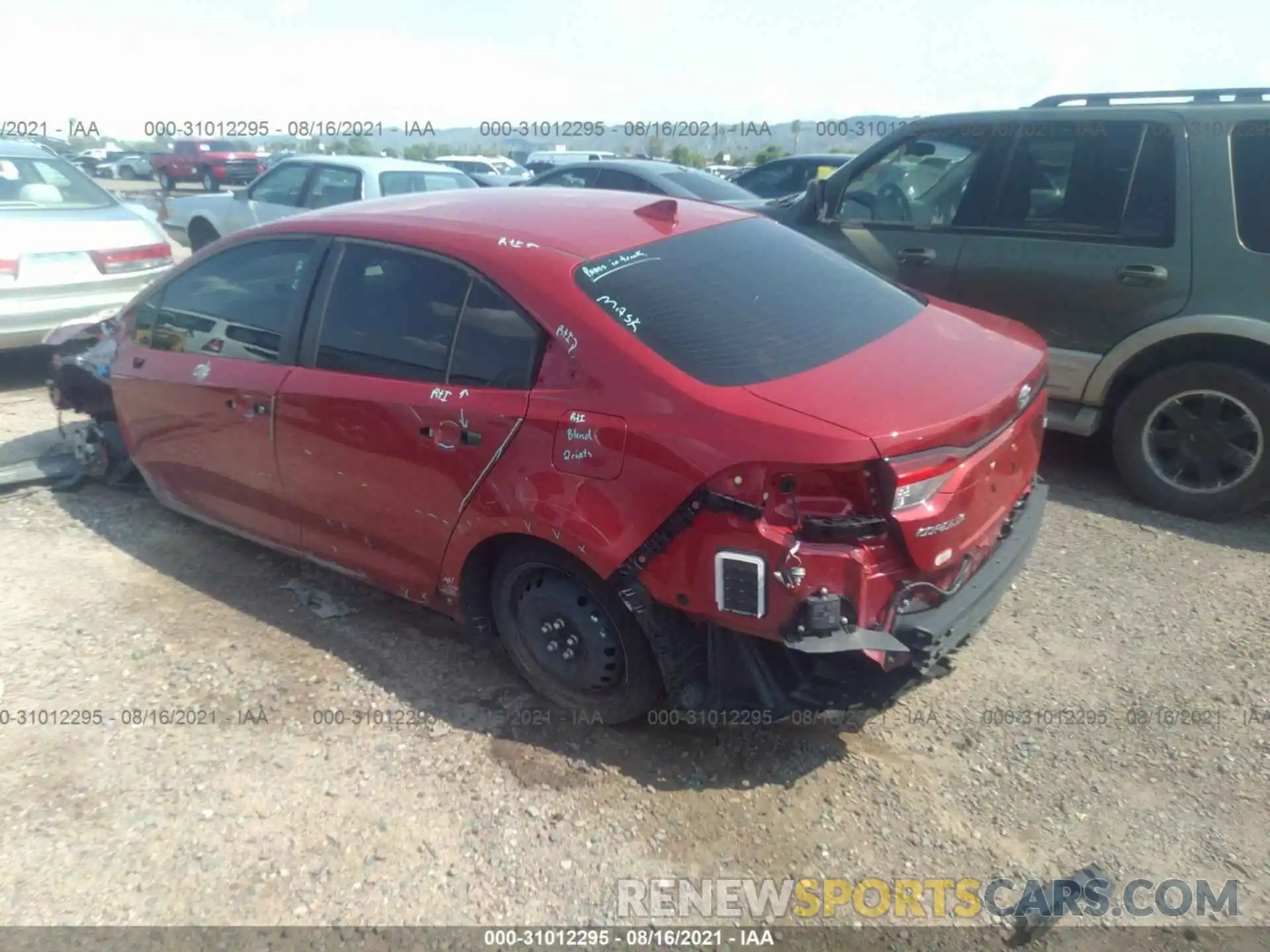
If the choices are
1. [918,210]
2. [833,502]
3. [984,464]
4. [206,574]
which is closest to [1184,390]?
[918,210]

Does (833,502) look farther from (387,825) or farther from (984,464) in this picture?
(387,825)

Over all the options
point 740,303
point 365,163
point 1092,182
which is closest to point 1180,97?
point 1092,182

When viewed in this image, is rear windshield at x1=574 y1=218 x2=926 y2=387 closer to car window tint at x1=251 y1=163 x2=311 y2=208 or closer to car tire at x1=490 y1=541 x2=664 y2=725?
car tire at x1=490 y1=541 x2=664 y2=725

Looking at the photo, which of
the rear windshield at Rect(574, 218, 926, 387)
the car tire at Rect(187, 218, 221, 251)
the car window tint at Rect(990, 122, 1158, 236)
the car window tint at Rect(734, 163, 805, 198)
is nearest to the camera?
the rear windshield at Rect(574, 218, 926, 387)

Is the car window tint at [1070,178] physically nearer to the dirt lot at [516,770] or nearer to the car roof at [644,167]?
the dirt lot at [516,770]

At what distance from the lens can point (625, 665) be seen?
2945mm

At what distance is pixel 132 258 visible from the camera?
22.5 ft

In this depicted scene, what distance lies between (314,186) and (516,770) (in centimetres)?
777

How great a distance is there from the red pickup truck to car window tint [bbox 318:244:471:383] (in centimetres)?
2568

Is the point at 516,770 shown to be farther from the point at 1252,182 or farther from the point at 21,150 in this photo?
the point at 21,150

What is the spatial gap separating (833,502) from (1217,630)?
2.22 metres

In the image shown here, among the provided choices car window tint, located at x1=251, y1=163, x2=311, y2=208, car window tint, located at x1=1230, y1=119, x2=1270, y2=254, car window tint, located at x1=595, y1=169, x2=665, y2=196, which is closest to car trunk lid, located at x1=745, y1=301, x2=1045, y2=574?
car window tint, located at x1=1230, y1=119, x2=1270, y2=254

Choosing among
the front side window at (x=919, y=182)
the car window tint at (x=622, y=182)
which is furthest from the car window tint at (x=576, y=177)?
the front side window at (x=919, y=182)

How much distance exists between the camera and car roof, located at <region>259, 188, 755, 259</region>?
315cm
